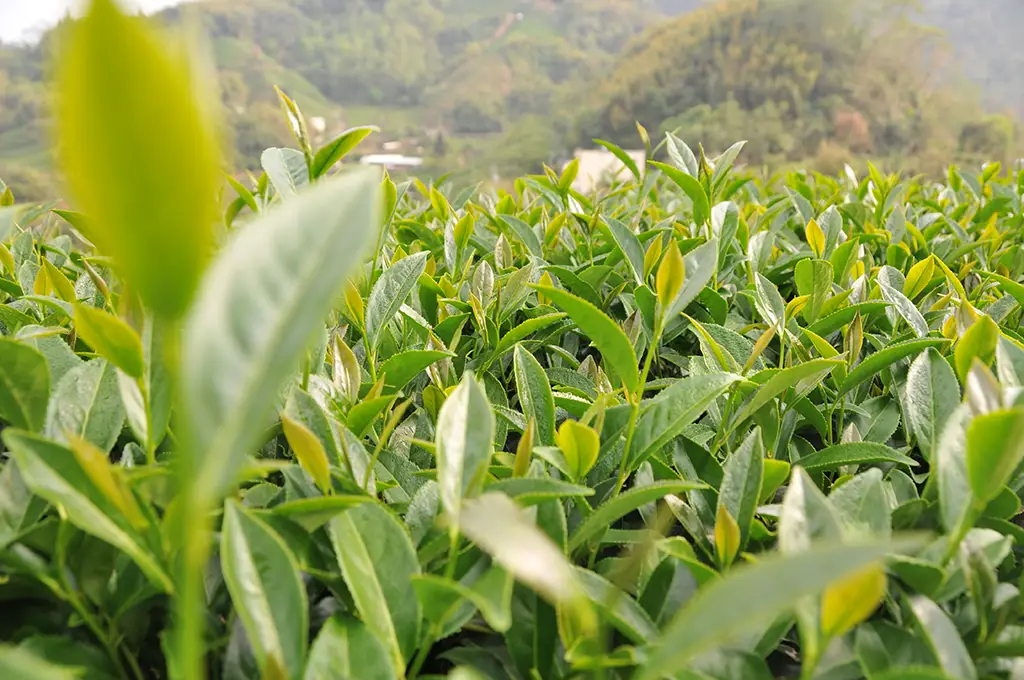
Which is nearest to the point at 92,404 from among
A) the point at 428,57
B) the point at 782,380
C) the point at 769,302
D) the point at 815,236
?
the point at 782,380

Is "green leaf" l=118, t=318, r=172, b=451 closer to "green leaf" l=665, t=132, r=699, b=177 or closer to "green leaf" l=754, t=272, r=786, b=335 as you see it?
"green leaf" l=754, t=272, r=786, b=335

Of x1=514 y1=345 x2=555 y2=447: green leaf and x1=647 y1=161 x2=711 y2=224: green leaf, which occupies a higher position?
x1=647 y1=161 x2=711 y2=224: green leaf

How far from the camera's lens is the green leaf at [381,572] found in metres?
0.46

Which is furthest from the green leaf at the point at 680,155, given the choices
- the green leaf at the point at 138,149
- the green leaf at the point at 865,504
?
the green leaf at the point at 138,149

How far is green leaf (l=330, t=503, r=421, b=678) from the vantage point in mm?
460

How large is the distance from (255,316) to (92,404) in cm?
45

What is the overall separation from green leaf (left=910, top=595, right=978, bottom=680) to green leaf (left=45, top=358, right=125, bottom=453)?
0.62 meters

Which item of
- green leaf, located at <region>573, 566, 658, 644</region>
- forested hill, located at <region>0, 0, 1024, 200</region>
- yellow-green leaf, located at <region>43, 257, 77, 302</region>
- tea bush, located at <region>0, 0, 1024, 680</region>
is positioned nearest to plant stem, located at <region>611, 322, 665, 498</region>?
tea bush, located at <region>0, 0, 1024, 680</region>

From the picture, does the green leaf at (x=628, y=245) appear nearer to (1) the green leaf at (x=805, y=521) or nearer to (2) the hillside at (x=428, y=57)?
(1) the green leaf at (x=805, y=521)

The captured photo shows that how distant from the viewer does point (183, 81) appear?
182 millimetres

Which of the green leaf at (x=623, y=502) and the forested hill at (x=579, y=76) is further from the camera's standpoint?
the forested hill at (x=579, y=76)

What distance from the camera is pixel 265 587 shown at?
0.42 meters

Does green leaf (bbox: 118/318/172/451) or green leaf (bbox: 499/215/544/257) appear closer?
green leaf (bbox: 118/318/172/451)

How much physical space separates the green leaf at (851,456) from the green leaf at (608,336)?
9.4 inches
